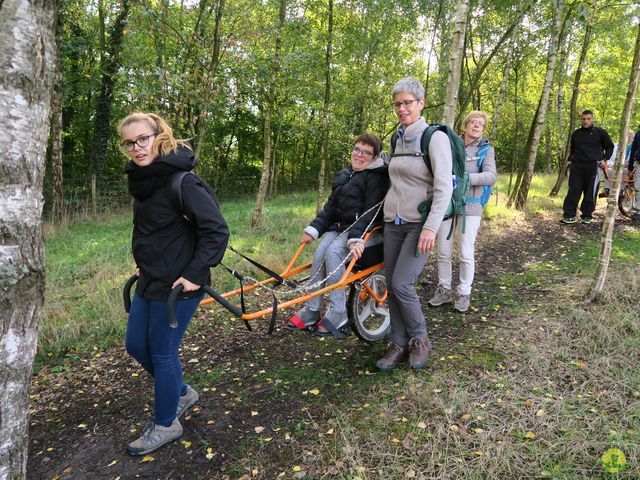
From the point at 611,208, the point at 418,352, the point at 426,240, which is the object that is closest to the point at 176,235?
the point at 426,240

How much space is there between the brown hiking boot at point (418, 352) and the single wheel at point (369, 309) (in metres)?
0.62

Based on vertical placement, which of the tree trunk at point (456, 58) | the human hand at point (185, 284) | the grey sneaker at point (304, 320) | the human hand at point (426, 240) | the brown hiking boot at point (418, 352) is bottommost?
the grey sneaker at point (304, 320)

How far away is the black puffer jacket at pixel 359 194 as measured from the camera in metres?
3.94

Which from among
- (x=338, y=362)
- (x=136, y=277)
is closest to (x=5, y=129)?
(x=136, y=277)

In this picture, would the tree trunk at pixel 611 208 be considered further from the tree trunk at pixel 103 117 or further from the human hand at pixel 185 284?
the tree trunk at pixel 103 117

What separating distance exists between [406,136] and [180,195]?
1791 mm

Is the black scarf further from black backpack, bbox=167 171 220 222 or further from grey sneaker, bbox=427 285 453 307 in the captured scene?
grey sneaker, bbox=427 285 453 307

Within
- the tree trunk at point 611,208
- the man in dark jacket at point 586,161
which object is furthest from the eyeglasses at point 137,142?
the man in dark jacket at point 586,161

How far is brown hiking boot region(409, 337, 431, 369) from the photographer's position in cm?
355

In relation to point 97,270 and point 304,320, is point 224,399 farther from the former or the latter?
point 97,270

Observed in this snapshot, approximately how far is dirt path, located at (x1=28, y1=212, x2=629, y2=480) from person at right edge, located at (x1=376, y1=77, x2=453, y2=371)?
10.6 inches

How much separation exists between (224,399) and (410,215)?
6.67ft

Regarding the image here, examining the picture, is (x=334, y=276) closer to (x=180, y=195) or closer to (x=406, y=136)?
(x=406, y=136)

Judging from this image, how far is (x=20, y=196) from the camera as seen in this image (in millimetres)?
2027
